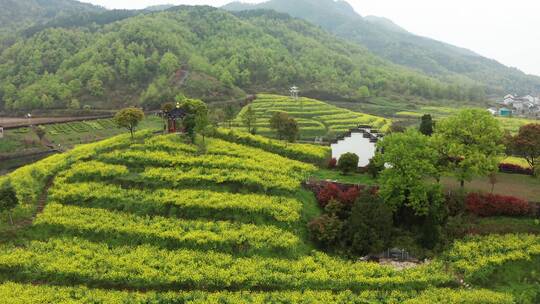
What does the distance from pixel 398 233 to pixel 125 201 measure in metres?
20.1

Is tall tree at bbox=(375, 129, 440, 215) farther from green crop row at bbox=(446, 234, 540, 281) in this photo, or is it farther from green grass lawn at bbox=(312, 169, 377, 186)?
green grass lawn at bbox=(312, 169, 377, 186)

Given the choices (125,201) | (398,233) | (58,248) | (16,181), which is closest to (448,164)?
(398,233)

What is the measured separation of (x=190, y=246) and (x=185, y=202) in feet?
14.5

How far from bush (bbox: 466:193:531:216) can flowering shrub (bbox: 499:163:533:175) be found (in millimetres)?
8203

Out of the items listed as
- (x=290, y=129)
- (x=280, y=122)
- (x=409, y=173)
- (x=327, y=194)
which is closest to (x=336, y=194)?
(x=327, y=194)

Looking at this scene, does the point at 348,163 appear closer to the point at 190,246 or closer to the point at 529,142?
the point at 529,142

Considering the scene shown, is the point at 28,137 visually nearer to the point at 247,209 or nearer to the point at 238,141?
the point at 238,141

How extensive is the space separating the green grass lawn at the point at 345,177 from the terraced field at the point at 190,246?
1.17 m

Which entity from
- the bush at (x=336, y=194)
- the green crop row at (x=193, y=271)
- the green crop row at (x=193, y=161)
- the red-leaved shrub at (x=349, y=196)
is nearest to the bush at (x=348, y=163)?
the green crop row at (x=193, y=161)

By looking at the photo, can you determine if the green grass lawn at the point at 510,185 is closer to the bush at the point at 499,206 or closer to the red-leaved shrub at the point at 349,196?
the bush at the point at 499,206

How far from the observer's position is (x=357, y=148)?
141ft

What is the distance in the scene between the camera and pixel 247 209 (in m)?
29.8

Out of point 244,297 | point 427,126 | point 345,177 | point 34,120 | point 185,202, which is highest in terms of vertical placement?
point 427,126

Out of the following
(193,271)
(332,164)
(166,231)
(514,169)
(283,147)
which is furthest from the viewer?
(283,147)
